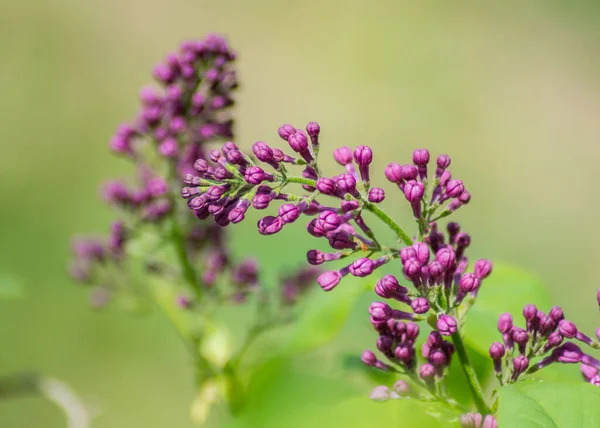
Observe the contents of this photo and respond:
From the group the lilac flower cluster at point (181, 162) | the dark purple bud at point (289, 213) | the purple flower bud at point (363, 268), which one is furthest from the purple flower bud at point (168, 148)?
the purple flower bud at point (363, 268)

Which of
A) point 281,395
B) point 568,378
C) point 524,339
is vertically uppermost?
point 281,395

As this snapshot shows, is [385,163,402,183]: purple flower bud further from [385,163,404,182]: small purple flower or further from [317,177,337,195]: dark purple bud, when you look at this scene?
[317,177,337,195]: dark purple bud

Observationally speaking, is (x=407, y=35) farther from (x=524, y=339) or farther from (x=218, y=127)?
(x=524, y=339)

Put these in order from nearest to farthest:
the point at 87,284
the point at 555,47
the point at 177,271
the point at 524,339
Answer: the point at 524,339, the point at 177,271, the point at 87,284, the point at 555,47

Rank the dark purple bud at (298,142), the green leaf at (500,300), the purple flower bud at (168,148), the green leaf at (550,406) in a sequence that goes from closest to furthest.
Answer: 1. the green leaf at (550,406)
2. the dark purple bud at (298,142)
3. the green leaf at (500,300)
4. the purple flower bud at (168,148)

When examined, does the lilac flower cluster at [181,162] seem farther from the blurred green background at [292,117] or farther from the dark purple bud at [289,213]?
the blurred green background at [292,117]

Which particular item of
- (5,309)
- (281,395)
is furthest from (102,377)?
(281,395)

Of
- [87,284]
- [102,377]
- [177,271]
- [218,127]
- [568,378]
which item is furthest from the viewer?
[102,377]

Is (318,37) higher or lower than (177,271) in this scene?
higher

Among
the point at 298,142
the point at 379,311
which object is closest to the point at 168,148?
the point at 298,142
